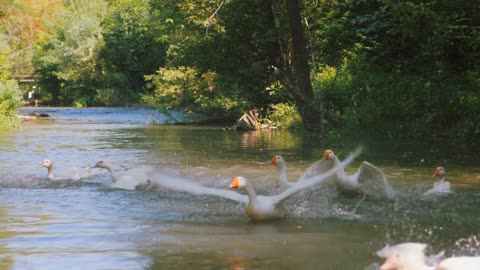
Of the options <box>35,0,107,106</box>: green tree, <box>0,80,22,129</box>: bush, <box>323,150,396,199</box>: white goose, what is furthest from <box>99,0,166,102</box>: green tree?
<box>323,150,396,199</box>: white goose

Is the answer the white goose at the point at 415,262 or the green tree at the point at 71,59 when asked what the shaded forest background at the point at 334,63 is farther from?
the green tree at the point at 71,59

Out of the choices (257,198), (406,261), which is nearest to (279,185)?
(257,198)

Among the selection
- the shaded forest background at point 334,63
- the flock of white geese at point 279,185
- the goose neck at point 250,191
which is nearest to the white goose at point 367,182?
the flock of white geese at point 279,185

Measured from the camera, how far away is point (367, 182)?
10.6 metres

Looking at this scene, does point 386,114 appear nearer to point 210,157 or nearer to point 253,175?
point 210,157

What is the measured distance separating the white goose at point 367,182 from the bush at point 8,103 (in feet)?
67.9

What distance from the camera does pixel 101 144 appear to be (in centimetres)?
2194

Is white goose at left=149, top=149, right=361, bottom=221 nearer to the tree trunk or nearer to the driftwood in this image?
the tree trunk

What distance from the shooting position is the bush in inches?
1135

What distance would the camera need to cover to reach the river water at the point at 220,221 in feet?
23.8

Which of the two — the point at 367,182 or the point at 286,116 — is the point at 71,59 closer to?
the point at 286,116

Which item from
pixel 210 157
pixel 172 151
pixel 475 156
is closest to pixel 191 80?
pixel 172 151

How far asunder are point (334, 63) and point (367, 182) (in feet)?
57.0

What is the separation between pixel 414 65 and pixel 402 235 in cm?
1143
